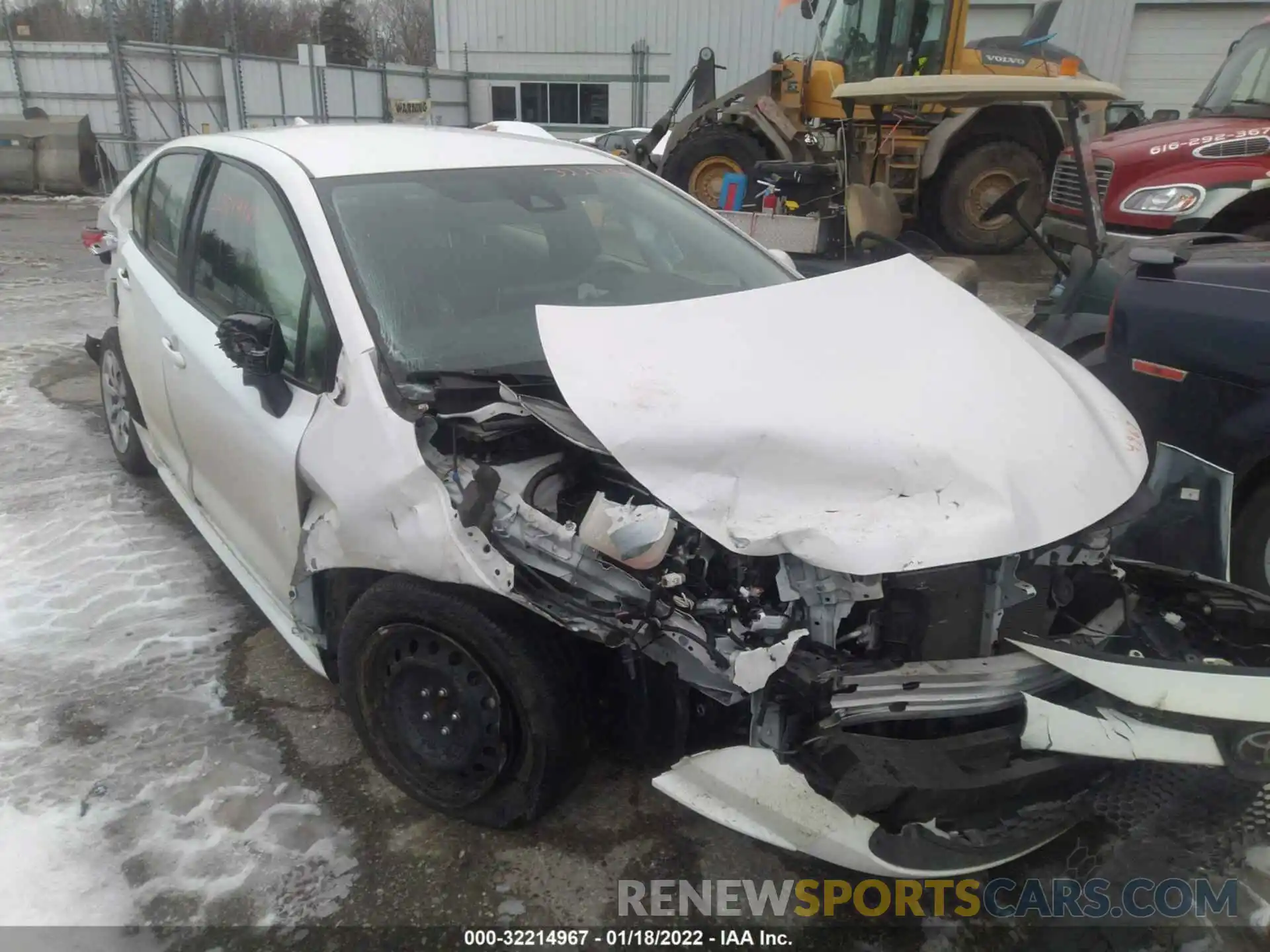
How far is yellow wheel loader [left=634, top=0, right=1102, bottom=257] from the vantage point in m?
9.88

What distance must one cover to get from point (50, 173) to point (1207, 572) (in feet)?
63.1

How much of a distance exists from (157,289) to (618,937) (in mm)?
2992

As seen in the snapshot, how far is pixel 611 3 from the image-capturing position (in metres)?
22.7

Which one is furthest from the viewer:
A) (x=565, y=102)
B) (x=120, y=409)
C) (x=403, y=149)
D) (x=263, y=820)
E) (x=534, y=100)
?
(x=534, y=100)

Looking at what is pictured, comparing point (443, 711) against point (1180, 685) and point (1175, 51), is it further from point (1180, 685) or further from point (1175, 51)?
point (1175, 51)

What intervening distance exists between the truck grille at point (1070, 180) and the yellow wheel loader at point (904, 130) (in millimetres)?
1866

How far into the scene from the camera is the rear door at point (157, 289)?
344 cm

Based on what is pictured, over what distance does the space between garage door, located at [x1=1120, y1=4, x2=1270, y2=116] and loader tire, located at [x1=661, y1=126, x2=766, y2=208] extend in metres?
14.5

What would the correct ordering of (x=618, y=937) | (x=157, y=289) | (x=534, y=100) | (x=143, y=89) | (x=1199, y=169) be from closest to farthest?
1. (x=618, y=937)
2. (x=157, y=289)
3. (x=1199, y=169)
4. (x=143, y=89)
5. (x=534, y=100)

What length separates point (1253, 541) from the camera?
2.96 meters

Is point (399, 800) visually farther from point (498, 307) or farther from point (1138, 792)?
point (1138, 792)

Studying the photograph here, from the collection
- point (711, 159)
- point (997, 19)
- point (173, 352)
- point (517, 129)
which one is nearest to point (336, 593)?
point (173, 352)

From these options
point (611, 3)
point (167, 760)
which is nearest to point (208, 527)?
point (167, 760)

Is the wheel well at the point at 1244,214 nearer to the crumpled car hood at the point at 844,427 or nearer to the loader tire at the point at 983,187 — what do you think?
the loader tire at the point at 983,187
